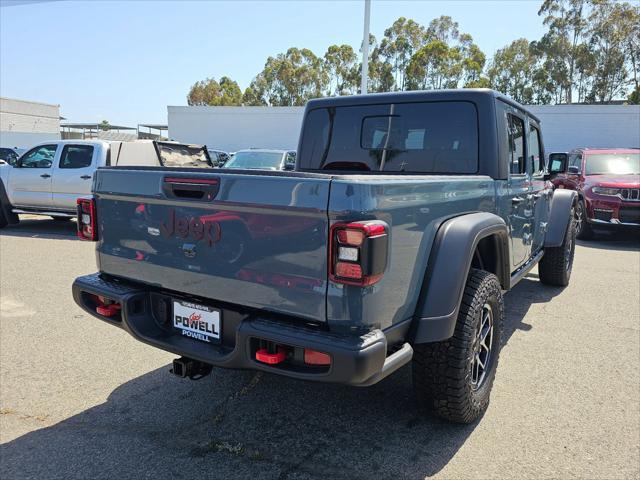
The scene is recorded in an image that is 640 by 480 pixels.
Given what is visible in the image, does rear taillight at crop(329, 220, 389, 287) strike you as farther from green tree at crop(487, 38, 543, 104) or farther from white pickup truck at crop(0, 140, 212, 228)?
green tree at crop(487, 38, 543, 104)

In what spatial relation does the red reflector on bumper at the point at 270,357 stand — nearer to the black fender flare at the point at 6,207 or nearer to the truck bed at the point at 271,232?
the truck bed at the point at 271,232

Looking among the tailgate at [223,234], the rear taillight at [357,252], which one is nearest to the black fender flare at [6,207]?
the tailgate at [223,234]

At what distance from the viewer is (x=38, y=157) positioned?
10.5m

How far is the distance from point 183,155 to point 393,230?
320 inches

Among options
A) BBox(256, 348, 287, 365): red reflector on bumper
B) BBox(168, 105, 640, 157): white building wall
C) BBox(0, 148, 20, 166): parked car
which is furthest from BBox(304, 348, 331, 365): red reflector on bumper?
BBox(168, 105, 640, 157): white building wall

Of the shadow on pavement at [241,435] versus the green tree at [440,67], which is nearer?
the shadow on pavement at [241,435]

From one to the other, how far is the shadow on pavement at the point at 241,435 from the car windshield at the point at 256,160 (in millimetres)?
8371

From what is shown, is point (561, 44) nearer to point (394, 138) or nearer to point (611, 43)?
point (611, 43)

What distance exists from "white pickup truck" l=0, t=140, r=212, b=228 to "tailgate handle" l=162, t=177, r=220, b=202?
713 centimetres

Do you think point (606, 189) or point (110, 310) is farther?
Result: point (606, 189)

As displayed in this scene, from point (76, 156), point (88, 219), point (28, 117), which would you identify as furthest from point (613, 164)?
point (28, 117)

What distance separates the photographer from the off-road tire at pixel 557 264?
19.5 ft

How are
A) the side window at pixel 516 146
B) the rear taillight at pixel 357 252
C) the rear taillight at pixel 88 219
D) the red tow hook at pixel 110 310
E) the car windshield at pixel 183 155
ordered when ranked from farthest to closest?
the car windshield at pixel 183 155
the side window at pixel 516 146
the rear taillight at pixel 88 219
the red tow hook at pixel 110 310
the rear taillight at pixel 357 252

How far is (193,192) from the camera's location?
2.48m
